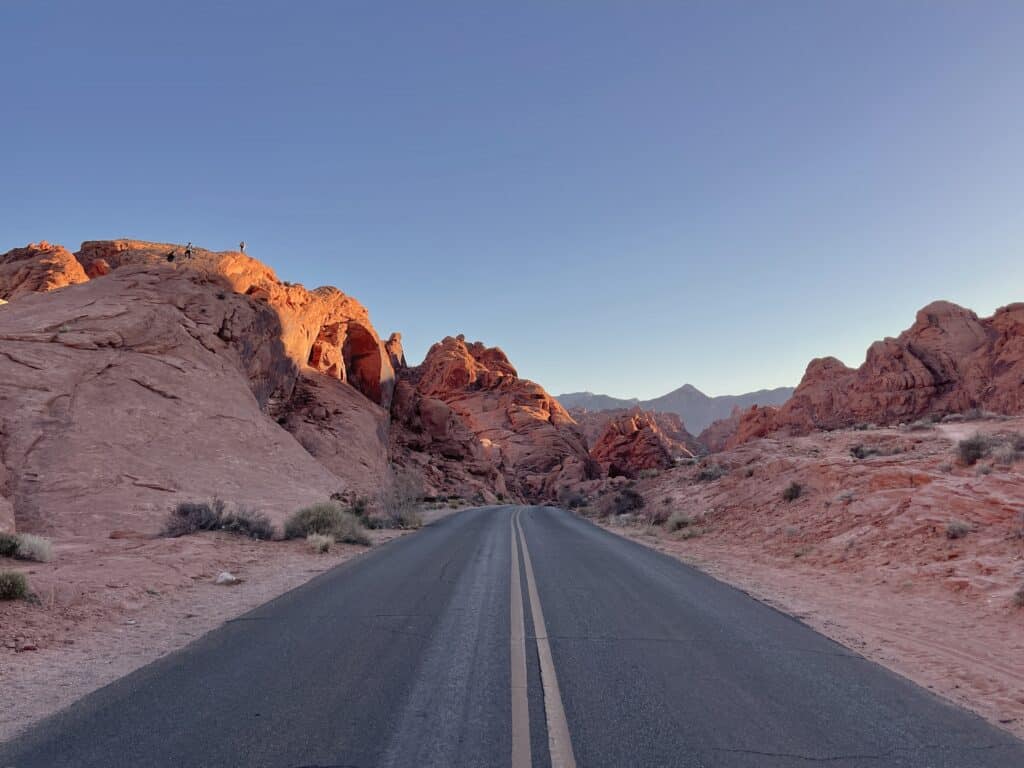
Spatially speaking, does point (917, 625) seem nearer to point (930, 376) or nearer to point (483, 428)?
point (930, 376)

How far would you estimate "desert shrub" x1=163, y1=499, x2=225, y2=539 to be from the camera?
13.6 m

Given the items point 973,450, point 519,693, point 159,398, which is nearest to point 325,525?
point 159,398

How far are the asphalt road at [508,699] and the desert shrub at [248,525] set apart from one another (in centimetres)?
743

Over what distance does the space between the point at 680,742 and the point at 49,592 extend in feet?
25.8

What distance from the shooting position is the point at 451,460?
185 ft

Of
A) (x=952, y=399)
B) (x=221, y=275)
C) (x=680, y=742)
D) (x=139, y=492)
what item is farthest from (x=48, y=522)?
(x=952, y=399)

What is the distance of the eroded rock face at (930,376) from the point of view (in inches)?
1863

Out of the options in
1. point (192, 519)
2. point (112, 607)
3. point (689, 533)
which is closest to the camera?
point (112, 607)

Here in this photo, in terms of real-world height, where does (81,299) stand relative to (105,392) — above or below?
above

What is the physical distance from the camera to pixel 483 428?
77750 millimetres

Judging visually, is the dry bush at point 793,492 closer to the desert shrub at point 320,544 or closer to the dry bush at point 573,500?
the desert shrub at point 320,544

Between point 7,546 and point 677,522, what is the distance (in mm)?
19030

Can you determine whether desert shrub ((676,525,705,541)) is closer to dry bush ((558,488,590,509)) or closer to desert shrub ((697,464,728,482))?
desert shrub ((697,464,728,482))

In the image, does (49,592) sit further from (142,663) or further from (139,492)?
(139,492)
